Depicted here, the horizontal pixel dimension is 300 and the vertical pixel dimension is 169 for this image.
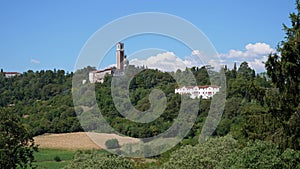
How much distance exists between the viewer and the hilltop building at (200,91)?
134 feet

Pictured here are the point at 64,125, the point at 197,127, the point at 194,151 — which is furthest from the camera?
the point at 64,125

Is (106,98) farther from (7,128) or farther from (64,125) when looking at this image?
(7,128)

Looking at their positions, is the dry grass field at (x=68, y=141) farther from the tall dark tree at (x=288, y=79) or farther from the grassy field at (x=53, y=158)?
the tall dark tree at (x=288, y=79)

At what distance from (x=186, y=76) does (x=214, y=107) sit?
3661 mm

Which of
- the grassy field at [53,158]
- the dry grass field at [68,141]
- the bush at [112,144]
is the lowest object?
the grassy field at [53,158]

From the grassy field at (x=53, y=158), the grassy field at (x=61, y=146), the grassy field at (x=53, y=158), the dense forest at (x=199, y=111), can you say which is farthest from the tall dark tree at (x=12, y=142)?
the grassy field at (x=53, y=158)

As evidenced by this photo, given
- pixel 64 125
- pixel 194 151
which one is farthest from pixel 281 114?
pixel 64 125

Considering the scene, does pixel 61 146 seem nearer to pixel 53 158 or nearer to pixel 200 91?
pixel 53 158

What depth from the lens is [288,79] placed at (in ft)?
42.9

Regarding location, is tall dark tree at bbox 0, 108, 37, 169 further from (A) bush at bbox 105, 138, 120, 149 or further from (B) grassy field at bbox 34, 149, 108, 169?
(B) grassy field at bbox 34, 149, 108, 169

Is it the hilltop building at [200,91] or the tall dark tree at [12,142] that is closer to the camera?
the tall dark tree at [12,142]

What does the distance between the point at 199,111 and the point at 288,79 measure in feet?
103

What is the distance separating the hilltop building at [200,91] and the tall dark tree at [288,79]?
26.2m

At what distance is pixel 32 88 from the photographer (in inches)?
2817
